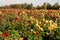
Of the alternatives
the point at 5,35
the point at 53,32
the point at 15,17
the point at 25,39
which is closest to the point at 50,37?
→ the point at 53,32

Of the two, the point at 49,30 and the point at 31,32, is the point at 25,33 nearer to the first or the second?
the point at 31,32

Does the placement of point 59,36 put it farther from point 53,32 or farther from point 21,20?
point 21,20

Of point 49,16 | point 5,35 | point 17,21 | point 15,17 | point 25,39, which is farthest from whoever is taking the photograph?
point 49,16

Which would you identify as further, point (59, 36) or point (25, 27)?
point (25, 27)

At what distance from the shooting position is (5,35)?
10406 millimetres

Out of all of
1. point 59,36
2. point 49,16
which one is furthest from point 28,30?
point 49,16

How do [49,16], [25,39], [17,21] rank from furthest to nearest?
[49,16], [17,21], [25,39]

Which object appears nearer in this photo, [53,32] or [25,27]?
[53,32]

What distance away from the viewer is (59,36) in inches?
414

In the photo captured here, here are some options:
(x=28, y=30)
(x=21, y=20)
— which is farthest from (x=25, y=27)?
(x=21, y=20)

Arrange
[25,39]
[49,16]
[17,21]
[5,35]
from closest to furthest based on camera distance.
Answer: [5,35], [25,39], [17,21], [49,16]

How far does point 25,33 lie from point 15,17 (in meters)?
2.17

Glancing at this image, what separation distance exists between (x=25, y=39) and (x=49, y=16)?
4391mm

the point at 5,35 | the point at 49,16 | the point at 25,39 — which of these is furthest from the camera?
the point at 49,16
